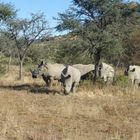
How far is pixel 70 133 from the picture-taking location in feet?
42.0

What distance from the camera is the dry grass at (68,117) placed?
12.7 m

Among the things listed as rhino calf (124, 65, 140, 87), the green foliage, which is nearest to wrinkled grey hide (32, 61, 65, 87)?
rhino calf (124, 65, 140, 87)

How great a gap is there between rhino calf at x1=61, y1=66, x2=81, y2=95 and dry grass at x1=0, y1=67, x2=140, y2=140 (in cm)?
81

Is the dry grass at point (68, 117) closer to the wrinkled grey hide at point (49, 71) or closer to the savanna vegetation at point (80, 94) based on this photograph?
the savanna vegetation at point (80, 94)

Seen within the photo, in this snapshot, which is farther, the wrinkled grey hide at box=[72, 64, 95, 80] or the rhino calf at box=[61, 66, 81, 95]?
the wrinkled grey hide at box=[72, 64, 95, 80]

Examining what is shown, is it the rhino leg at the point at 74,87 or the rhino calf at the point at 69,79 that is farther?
the rhino leg at the point at 74,87

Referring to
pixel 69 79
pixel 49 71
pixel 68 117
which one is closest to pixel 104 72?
pixel 49 71

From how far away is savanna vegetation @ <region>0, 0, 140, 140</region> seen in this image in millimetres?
13516

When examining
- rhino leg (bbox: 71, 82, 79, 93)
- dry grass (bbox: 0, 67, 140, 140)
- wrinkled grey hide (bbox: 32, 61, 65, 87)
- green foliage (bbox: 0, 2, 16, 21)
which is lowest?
dry grass (bbox: 0, 67, 140, 140)

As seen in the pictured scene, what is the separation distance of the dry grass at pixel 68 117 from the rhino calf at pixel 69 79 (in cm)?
81

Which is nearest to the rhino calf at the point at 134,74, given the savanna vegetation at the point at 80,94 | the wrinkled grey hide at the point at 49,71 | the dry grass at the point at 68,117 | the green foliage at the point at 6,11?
the savanna vegetation at the point at 80,94

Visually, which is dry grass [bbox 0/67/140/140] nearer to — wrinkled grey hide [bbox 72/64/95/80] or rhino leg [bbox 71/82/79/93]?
rhino leg [bbox 71/82/79/93]

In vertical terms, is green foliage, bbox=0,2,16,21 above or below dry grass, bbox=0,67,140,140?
A: above

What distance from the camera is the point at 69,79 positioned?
25.1 meters
